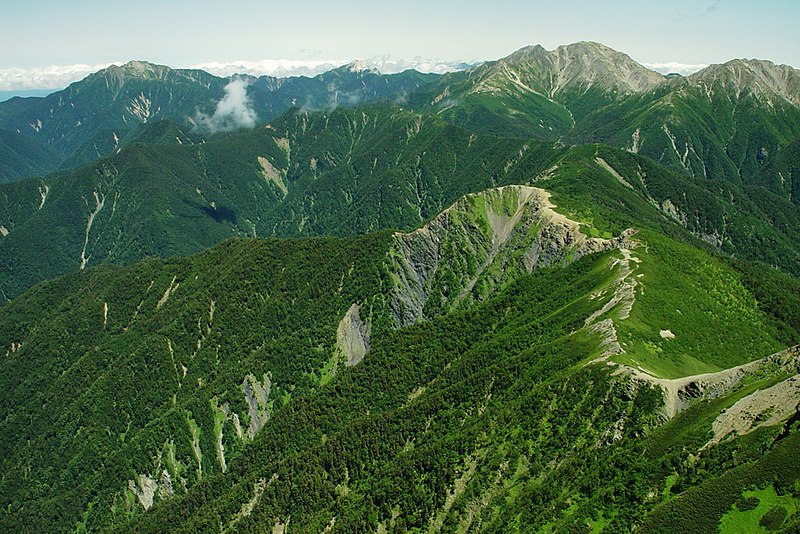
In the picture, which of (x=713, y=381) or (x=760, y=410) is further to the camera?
(x=713, y=381)

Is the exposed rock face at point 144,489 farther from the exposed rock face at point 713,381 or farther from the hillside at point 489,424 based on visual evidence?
the exposed rock face at point 713,381

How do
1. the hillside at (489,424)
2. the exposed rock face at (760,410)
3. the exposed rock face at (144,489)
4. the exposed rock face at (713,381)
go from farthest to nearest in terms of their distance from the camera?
the exposed rock face at (144,489), the hillside at (489,424), the exposed rock face at (713,381), the exposed rock face at (760,410)

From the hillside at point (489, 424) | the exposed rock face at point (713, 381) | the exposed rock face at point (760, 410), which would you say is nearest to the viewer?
the exposed rock face at point (760, 410)

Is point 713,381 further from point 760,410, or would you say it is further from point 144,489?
point 144,489

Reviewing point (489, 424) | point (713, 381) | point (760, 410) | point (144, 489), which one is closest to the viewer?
point (760, 410)

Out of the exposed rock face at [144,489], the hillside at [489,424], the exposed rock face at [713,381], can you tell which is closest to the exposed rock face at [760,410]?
the hillside at [489,424]

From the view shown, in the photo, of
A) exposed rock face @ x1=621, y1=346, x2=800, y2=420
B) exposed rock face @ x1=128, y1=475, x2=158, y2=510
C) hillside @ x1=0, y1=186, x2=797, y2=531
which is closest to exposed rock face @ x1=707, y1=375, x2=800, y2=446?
hillside @ x1=0, y1=186, x2=797, y2=531

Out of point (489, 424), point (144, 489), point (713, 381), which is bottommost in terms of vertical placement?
point (144, 489)

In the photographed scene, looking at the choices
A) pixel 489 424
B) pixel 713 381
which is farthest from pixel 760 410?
pixel 489 424

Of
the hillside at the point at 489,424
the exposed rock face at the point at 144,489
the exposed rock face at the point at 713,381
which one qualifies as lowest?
the exposed rock face at the point at 144,489

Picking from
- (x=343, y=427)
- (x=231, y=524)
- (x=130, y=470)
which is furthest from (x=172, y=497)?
(x=343, y=427)

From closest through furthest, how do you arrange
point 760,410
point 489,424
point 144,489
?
point 760,410 → point 489,424 → point 144,489

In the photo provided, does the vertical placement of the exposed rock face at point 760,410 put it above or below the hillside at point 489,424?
above
